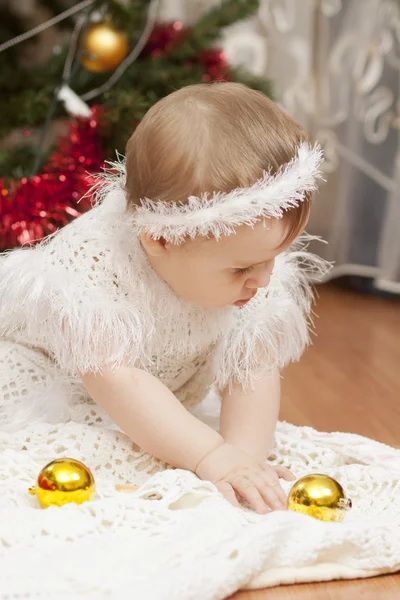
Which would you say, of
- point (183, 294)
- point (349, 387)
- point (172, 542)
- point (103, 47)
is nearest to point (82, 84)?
point (103, 47)

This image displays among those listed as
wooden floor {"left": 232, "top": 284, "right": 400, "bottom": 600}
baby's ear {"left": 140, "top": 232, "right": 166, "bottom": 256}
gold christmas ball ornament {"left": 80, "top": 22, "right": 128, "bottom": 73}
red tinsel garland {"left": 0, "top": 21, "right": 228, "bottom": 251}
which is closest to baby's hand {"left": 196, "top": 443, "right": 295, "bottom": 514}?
wooden floor {"left": 232, "top": 284, "right": 400, "bottom": 600}

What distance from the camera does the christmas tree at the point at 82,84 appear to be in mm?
1670

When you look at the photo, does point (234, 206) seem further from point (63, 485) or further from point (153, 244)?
point (63, 485)

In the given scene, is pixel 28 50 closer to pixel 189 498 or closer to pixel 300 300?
pixel 300 300

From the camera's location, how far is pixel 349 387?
150 cm

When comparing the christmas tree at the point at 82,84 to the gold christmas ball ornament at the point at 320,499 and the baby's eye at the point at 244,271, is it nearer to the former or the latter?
the baby's eye at the point at 244,271

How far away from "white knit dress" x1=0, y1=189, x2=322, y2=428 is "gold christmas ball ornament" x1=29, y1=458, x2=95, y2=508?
15 cm

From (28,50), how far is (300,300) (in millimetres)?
1147

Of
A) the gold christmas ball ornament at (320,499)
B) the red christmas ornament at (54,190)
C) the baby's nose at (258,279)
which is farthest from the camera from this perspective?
the red christmas ornament at (54,190)

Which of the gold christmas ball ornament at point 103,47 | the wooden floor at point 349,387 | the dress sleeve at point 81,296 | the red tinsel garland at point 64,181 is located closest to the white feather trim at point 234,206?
the dress sleeve at point 81,296

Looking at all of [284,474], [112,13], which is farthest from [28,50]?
[284,474]

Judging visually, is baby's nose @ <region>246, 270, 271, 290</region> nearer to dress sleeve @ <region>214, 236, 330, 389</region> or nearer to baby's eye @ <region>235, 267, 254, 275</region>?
baby's eye @ <region>235, 267, 254, 275</region>

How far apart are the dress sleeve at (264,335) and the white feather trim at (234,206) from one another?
0.63 ft

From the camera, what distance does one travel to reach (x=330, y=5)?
2275 millimetres
